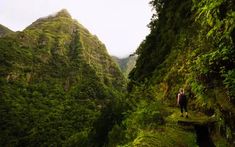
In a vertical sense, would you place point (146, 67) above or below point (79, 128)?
above

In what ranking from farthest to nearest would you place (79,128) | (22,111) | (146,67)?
1. (22,111)
2. (79,128)
3. (146,67)

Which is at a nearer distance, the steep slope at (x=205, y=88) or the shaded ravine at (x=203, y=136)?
the steep slope at (x=205, y=88)

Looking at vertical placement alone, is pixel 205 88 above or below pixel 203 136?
above

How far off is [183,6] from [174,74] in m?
10.4

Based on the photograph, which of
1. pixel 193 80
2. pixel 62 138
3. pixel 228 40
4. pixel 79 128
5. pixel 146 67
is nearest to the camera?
pixel 228 40

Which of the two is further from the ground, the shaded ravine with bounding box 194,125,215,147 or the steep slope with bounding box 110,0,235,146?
the steep slope with bounding box 110,0,235,146

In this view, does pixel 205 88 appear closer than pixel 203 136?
No

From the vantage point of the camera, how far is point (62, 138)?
152 metres

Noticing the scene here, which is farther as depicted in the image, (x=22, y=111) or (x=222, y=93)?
(x=22, y=111)

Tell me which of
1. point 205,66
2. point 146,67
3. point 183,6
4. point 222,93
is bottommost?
point 222,93

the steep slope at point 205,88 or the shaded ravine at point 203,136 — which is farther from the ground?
the steep slope at point 205,88

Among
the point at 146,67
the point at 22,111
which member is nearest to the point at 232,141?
the point at 146,67

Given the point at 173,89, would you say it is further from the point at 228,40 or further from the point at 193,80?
the point at 228,40

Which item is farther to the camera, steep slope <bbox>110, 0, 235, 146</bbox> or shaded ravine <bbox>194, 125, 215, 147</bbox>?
shaded ravine <bbox>194, 125, 215, 147</bbox>
